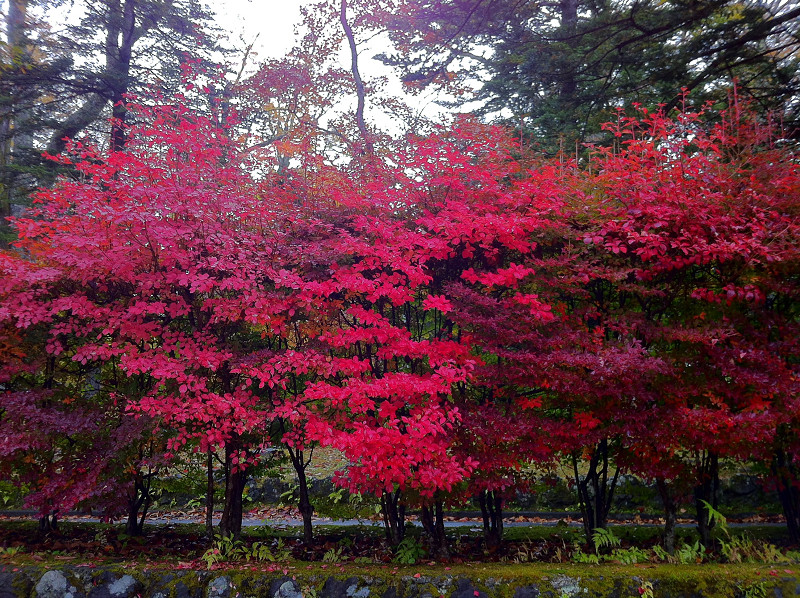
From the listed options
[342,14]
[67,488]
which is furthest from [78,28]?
[67,488]

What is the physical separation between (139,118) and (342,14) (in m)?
5.47

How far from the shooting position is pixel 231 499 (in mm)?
4734

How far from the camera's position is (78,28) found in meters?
11.1

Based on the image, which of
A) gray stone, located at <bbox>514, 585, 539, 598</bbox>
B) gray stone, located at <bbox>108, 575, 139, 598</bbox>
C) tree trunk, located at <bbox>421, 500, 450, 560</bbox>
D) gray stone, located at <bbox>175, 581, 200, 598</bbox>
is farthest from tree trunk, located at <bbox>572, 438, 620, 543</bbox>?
gray stone, located at <bbox>108, 575, 139, 598</bbox>

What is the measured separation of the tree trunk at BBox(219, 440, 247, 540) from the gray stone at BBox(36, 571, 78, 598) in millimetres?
1246

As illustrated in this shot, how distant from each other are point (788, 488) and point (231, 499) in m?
5.65

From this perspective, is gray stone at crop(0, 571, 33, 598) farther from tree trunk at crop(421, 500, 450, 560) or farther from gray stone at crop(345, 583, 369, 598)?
tree trunk at crop(421, 500, 450, 560)

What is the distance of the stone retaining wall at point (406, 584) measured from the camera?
3.70m

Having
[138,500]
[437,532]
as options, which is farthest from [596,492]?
[138,500]

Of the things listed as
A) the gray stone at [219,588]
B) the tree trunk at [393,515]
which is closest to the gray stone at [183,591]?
the gray stone at [219,588]

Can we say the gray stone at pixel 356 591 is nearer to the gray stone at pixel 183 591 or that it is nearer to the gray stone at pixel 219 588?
the gray stone at pixel 219 588

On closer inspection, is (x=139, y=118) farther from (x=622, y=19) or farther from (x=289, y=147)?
(x=622, y=19)

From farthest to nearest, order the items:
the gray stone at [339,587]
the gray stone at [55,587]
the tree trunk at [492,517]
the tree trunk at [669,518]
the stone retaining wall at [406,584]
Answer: the tree trunk at [492,517], the tree trunk at [669,518], the gray stone at [55,587], the gray stone at [339,587], the stone retaining wall at [406,584]

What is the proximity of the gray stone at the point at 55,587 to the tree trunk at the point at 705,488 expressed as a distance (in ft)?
18.6
